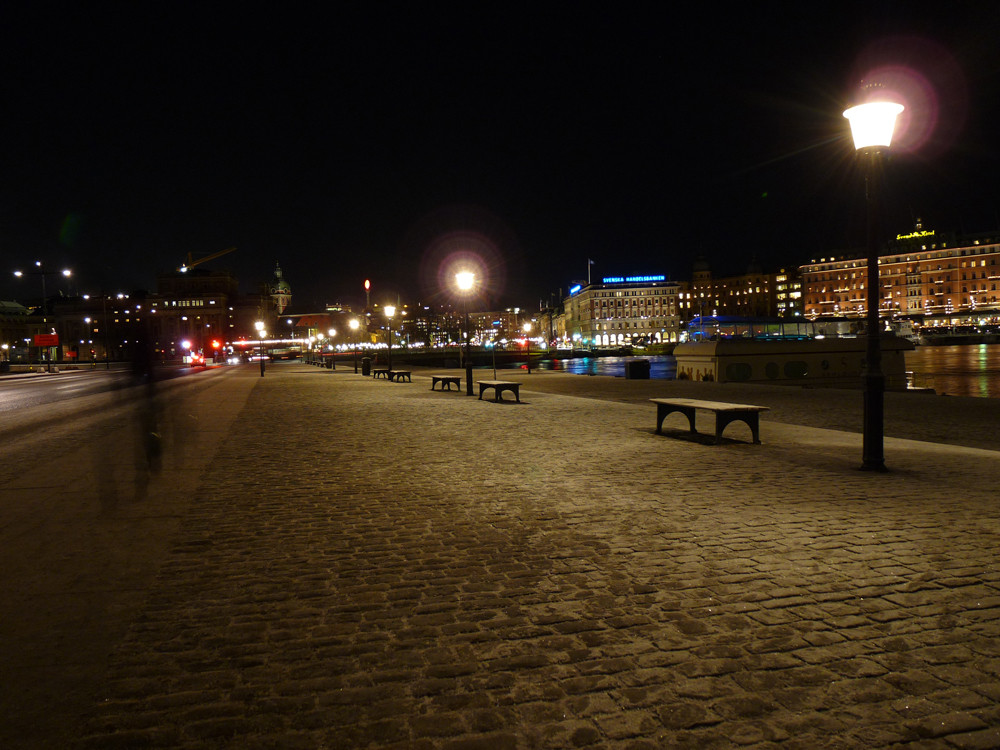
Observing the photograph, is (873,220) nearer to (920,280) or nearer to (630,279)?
(630,279)

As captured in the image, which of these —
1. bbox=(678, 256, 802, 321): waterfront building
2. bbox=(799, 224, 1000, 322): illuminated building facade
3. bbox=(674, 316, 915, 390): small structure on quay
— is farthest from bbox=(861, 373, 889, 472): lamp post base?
bbox=(678, 256, 802, 321): waterfront building

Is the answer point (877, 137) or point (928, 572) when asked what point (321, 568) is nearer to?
point (928, 572)

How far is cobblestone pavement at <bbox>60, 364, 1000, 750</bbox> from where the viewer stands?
112 inches

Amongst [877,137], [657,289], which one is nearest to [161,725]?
[877,137]

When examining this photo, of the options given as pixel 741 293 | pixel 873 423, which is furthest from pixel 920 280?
pixel 873 423

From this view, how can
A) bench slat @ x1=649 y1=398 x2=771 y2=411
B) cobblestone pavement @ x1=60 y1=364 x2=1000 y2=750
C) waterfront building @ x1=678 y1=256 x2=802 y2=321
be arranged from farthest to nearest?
waterfront building @ x1=678 y1=256 x2=802 y2=321
bench slat @ x1=649 y1=398 x2=771 y2=411
cobblestone pavement @ x1=60 y1=364 x2=1000 y2=750

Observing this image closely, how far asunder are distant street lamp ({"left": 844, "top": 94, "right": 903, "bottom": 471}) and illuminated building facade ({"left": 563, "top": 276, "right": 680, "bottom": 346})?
153 metres

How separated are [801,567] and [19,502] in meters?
8.17

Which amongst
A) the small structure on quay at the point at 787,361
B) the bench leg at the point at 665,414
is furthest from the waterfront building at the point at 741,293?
the bench leg at the point at 665,414

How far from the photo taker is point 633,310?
160500mm

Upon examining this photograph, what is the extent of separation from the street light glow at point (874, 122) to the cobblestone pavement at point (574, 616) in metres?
4.15

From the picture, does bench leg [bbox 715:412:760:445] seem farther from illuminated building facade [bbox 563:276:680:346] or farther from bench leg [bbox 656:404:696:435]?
illuminated building facade [bbox 563:276:680:346]

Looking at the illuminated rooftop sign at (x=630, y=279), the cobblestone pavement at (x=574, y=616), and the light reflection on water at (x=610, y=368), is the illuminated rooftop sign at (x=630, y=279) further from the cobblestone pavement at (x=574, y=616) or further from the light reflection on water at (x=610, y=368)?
the cobblestone pavement at (x=574, y=616)

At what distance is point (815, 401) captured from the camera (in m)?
18.0
